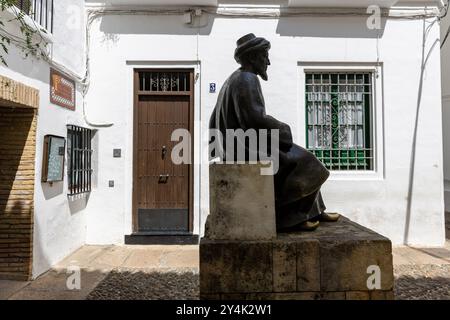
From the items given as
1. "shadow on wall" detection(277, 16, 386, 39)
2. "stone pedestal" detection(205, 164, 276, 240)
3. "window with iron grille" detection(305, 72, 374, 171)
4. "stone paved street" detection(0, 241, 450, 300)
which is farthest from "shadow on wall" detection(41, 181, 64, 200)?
"shadow on wall" detection(277, 16, 386, 39)

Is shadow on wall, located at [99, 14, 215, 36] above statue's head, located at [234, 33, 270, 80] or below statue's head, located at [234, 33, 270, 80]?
above

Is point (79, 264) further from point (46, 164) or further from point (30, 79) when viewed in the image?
point (30, 79)

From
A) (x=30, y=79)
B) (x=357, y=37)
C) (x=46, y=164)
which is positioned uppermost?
(x=357, y=37)

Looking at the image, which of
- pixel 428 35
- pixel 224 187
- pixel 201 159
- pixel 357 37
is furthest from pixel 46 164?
pixel 428 35

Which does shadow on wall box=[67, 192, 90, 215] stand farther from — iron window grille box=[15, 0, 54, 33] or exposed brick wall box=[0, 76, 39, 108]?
iron window grille box=[15, 0, 54, 33]

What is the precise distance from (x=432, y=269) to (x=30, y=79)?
18.6 ft

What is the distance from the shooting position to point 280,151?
279cm

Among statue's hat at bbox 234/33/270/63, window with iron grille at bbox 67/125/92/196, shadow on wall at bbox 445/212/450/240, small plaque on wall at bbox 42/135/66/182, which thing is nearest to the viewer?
statue's hat at bbox 234/33/270/63

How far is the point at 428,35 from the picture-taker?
628 centimetres

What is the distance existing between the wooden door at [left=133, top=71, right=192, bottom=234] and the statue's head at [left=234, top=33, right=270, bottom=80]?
3.42 m

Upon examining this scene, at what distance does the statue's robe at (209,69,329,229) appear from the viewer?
8.86 ft

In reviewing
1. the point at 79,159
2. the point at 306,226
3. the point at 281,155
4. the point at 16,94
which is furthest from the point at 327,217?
the point at 79,159

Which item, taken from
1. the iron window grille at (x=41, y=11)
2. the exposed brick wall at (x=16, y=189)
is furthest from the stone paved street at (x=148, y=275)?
the iron window grille at (x=41, y=11)

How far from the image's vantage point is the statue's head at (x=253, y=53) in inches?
112
